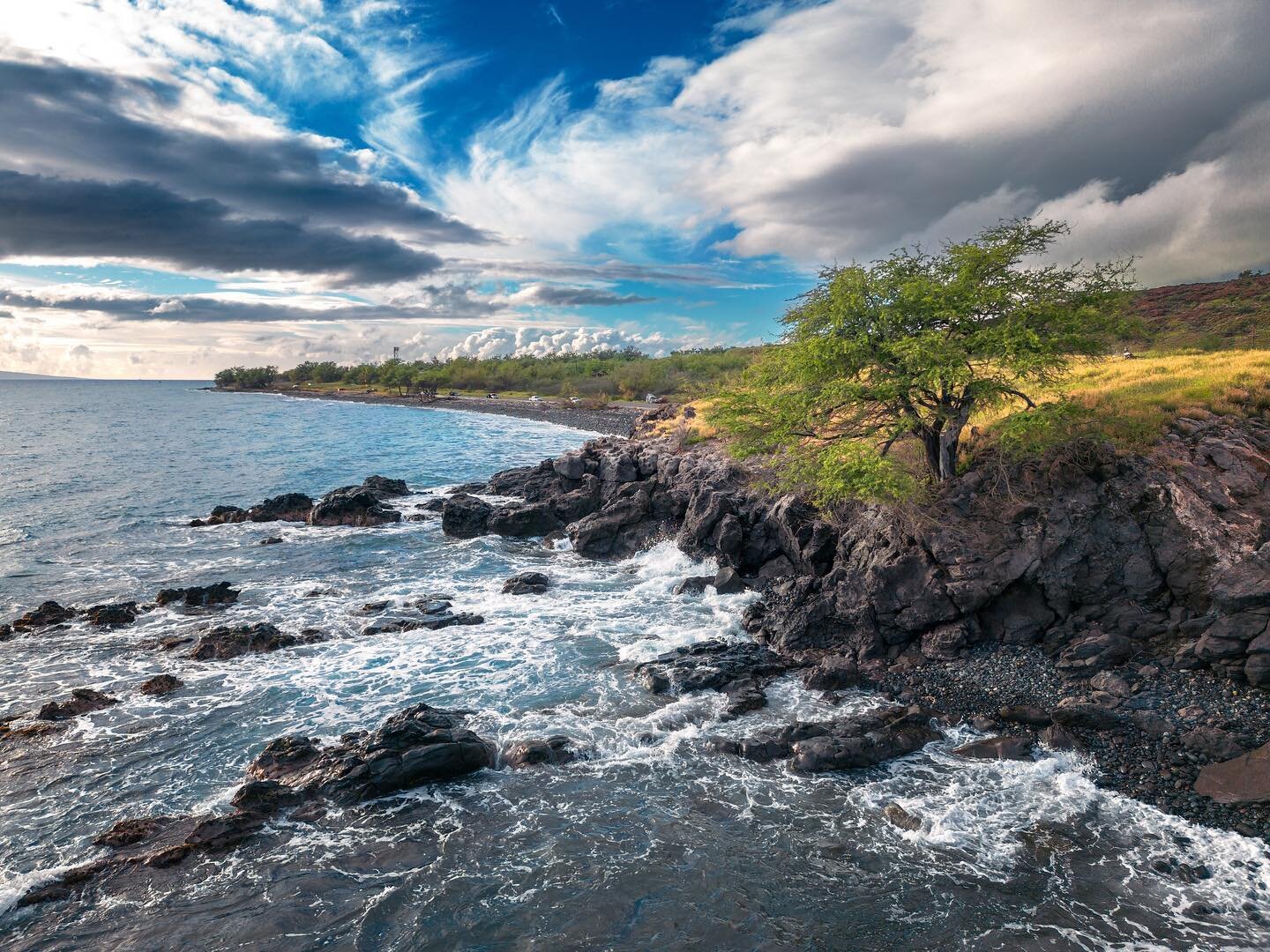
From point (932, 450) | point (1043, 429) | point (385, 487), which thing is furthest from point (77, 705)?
point (385, 487)

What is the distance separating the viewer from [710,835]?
14648 mm

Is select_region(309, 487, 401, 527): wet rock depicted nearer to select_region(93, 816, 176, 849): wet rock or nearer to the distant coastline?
select_region(93, 816, 176, 849): wet rock

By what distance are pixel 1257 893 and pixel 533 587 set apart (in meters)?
25.4

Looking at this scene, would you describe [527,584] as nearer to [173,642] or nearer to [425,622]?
[425,622]

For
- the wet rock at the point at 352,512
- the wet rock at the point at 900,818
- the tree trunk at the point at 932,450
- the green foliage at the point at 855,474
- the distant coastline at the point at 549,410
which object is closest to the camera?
the wet rock at the point at 900,818

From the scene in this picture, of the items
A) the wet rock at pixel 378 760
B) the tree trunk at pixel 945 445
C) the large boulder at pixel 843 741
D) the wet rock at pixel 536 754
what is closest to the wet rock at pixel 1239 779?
the large boulder at pixel 843 741

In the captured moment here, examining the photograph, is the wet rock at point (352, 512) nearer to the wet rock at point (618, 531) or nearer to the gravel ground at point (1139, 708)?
the wet rock at point (618, 531)

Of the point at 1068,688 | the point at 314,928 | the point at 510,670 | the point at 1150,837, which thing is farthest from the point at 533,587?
the point at 1150,837

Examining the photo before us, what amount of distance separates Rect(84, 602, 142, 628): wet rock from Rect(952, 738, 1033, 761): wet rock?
31577mm

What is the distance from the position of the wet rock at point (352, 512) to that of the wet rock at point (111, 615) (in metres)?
17.0

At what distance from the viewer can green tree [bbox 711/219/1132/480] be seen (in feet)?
74.9

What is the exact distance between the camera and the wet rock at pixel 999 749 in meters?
16.8

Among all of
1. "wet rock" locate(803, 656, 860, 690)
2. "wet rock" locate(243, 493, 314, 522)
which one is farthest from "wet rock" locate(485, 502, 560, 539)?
"wet rock" locate(803, 656, 860, 690)

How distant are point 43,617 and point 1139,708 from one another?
39455 millimetres
